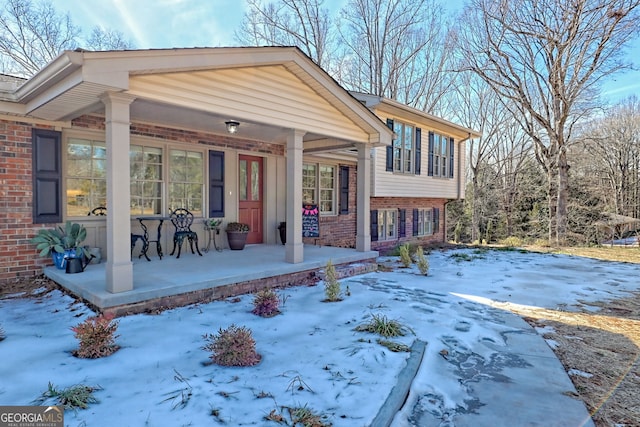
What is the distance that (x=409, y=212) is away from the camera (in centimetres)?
1238

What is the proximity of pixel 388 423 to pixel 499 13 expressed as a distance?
49.5ft

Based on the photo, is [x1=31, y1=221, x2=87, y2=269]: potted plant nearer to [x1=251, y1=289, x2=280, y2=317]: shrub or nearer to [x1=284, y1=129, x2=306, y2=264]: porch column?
[x1=251, y1=289, x2=280, y2=317]: shrub

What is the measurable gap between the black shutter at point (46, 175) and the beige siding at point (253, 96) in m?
2.29


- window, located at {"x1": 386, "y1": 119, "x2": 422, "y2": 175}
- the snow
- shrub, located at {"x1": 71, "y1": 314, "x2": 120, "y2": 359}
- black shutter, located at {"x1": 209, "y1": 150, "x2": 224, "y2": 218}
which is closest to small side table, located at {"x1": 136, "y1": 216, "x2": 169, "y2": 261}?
black shutter, located at {"x1": 209, "y1": 150, "x2": 224, "y2": 218}

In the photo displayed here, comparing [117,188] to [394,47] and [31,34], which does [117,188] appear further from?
[394,47]

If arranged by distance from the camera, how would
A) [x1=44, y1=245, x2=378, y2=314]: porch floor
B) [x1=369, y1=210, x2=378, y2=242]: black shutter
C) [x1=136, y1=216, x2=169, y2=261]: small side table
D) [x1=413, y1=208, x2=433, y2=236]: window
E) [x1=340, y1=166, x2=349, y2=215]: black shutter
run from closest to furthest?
[x1=44, y1=245, x2=378, y2=314]: porch floor
[x1=136, y1=216, x2=169, y2=261]: small side table
[x1=340, y1=166, x2=349, y2=215]: black shutter
[x1=369, y1=210, x2=378, y2=242]: black shutter
[x1=413, y1=208, x2=433, y2=236]: window

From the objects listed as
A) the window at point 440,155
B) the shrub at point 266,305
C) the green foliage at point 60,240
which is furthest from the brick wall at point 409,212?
the green foliage at point 60,240

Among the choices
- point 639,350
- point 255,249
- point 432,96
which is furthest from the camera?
point 432,96

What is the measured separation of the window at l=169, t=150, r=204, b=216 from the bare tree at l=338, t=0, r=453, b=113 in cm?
1302

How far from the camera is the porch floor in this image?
400 cm

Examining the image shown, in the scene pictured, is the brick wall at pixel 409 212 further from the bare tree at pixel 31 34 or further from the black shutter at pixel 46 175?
Result: the bare tree at pixel 31 34

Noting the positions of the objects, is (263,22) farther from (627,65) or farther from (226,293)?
(226,293)

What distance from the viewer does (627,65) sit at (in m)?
12.6

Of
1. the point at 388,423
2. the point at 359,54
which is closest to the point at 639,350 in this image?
the point at 388,423
